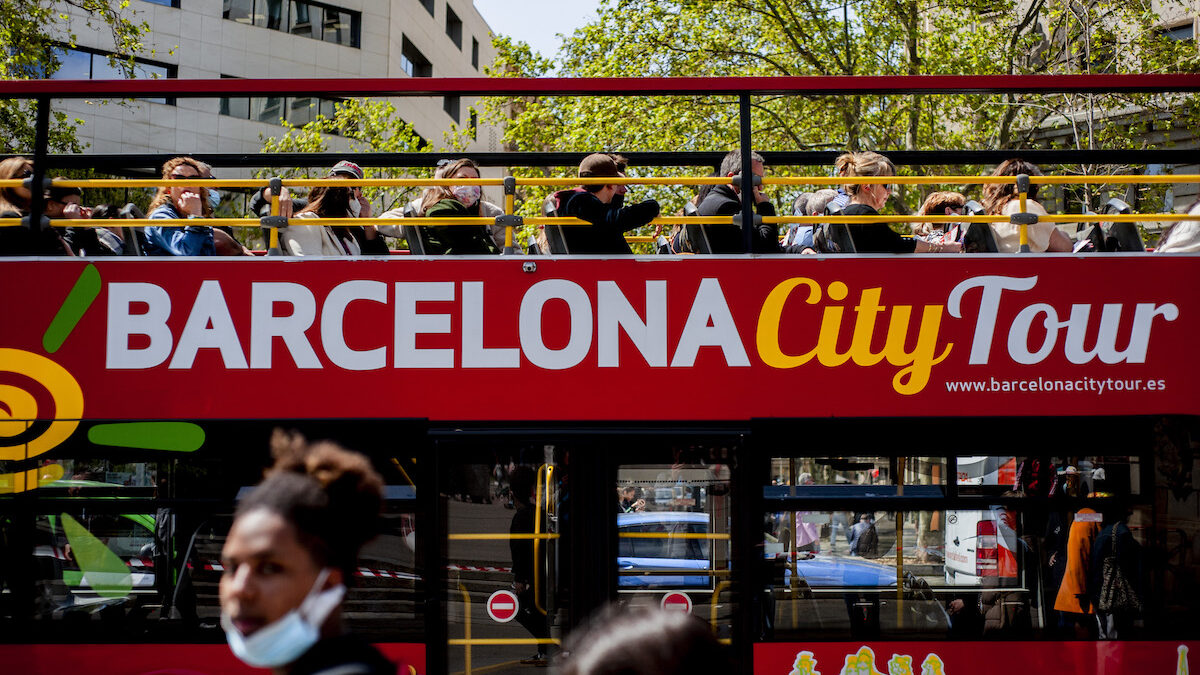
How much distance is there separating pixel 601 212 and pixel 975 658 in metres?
3.01

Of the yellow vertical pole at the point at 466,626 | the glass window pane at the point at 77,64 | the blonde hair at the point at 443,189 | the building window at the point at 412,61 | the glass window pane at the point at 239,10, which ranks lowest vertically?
the yellow vertical pole at the point at 466,626

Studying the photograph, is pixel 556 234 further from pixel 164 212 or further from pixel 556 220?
pixel 164 212

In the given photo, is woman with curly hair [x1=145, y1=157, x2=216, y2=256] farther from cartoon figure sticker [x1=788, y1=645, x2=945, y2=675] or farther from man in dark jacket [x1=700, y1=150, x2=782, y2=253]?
cartoon figure sticker [x1=788, y1=645, x2=945, y2=675]

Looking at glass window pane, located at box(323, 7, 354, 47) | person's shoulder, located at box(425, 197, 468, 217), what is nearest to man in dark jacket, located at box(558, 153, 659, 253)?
person's shoulder, located at box(425, 197, 468, 217)

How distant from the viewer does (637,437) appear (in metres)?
5.14

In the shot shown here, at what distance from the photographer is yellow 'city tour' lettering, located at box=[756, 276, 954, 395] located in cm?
510

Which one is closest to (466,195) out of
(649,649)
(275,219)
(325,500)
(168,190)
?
(275,219)

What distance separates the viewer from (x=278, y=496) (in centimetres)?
231

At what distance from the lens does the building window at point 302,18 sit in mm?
29266

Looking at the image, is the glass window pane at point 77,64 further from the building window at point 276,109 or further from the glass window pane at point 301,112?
the glass window pane at point 301,112

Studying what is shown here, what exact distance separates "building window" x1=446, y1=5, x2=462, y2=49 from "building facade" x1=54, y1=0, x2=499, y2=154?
10.8 feet

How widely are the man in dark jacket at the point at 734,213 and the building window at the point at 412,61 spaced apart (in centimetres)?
2964

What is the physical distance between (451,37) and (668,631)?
131ft

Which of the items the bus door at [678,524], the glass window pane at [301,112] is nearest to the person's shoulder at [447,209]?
the bus door at [678,524]
